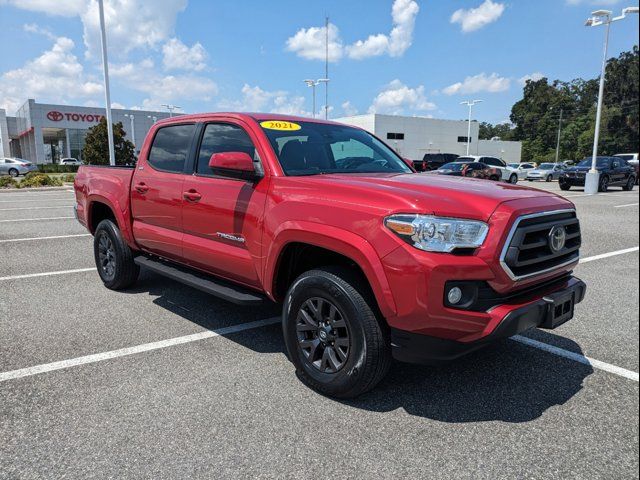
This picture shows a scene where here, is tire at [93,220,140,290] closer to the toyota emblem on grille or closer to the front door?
the front door

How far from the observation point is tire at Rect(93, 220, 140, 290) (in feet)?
17.9

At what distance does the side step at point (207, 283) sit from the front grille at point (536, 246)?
6.21ft

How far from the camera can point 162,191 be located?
4660mm

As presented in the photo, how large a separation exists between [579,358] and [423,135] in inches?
2672

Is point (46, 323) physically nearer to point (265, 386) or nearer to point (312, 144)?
point (265, 386)

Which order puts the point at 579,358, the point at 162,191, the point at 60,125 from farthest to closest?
the point at 60,125 → the point at 162,191 → the point at 579,358

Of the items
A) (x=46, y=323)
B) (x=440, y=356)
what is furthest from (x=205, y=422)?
(x=46, y=323)

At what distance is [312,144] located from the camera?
4156 millimetres

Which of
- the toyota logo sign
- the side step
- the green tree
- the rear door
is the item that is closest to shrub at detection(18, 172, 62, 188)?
the green tree

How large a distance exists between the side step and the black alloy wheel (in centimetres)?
52

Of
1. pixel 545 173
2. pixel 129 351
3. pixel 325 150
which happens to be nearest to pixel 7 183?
pixel 129 351

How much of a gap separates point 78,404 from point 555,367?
138 inches

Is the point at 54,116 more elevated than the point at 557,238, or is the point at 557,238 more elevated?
the point at 54,116

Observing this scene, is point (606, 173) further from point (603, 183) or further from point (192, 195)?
point (192, 195)
